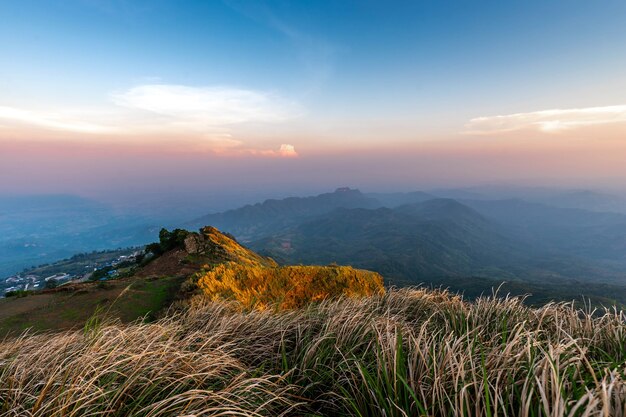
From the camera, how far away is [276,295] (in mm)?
13203

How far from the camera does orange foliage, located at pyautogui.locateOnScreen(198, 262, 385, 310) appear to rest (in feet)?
38.0

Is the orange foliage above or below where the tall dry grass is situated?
below

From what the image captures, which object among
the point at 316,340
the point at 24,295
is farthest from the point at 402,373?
the point at 24,295

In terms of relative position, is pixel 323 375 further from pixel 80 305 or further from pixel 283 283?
pixel 80 305

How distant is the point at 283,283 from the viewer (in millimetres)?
14227

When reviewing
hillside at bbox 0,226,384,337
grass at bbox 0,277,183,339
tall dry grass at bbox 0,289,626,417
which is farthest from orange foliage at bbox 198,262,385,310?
tall dry grass at bbox 0,289,626,417

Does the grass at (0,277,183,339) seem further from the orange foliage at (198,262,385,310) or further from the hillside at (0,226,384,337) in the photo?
the orange foliage at (198,262,385,310)

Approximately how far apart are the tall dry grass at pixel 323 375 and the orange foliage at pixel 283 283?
5.61 meters

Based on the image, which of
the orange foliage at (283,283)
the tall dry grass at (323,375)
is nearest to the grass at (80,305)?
the orange foliage at (283,283)

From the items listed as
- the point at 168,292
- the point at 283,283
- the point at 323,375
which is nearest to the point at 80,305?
the point at 168,292

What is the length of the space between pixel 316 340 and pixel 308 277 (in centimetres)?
1125

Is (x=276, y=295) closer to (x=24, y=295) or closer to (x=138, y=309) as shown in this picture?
(x=138, y=309)

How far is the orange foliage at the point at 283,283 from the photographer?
456 inches

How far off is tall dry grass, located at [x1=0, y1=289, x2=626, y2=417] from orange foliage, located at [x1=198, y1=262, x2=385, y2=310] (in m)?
5.61
